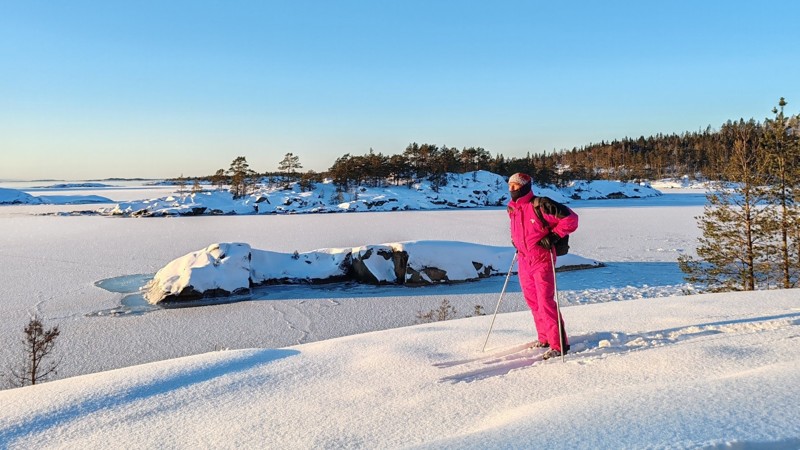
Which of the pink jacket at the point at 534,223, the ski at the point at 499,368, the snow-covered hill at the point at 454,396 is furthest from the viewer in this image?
the pink jacket at the point at 534,223

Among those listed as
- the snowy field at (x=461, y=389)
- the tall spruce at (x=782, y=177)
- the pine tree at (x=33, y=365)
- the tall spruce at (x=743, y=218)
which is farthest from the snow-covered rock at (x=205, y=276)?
the tall spruce at (x=782, y=177)

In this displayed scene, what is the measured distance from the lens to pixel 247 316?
9.26 metres

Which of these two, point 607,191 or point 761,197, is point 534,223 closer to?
point 761,197

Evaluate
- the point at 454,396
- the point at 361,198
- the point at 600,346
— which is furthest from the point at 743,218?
the point at 361,198

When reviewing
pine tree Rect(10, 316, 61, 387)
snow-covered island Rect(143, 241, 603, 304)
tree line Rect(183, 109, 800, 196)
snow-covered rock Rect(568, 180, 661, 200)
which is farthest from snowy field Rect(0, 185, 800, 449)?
snow-covered rock Rect(568, 180, 661, 200)

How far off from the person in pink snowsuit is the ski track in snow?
0.53ft

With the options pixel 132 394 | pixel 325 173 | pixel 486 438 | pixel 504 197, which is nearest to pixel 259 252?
pixel 132 394

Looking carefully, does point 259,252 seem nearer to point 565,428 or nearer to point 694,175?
point 565,428

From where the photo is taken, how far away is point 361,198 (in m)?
56.2

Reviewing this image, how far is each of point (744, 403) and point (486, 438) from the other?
1.32 metres

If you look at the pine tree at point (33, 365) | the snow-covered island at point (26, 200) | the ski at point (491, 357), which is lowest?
the pine tree at point (33, 365)

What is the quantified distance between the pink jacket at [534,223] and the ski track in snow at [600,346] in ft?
2.58

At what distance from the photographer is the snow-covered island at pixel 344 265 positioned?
11.5m

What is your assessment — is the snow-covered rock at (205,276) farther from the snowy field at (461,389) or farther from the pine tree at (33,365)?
the pine tree at (33,365)
